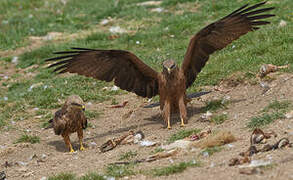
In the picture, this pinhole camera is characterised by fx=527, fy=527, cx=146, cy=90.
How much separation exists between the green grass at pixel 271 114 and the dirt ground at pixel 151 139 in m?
0.10

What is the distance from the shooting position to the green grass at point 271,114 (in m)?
6.36

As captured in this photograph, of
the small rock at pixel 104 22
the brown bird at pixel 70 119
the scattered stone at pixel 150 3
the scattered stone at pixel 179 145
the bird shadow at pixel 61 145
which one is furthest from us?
the scattered stone at pixel 150 3

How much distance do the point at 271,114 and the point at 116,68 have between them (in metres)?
2.55

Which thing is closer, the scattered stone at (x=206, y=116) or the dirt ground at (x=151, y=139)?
the dirt ground at (x=151, y=139)

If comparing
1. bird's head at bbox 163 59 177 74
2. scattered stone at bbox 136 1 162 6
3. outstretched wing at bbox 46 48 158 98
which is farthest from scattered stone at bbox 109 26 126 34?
bird's head at bbox 163 59 177 74

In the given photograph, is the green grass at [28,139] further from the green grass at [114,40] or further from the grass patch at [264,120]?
the grass patch at [264,120]

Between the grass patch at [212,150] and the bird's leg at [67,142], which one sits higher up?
the grass patch at [212,150]

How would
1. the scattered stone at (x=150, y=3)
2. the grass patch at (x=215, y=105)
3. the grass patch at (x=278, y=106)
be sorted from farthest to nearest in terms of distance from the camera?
the scattered stone at (x=150, y=3) → the grass patch at (x=215, y=105) → the grass patch at (x=278, y=106)

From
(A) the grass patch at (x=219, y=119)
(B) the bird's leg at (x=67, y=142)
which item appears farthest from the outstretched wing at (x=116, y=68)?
(A) the grass patch at (x=219, y=119)

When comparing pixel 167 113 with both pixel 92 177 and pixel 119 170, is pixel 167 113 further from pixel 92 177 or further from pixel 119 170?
pixel 92 177

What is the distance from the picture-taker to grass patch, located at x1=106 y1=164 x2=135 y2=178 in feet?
18.7

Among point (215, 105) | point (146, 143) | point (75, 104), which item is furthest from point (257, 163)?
point (75, 104)

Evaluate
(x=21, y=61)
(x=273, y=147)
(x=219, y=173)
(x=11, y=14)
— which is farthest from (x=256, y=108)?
(x=11, y=14)

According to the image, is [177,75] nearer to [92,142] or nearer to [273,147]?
[92,142]
